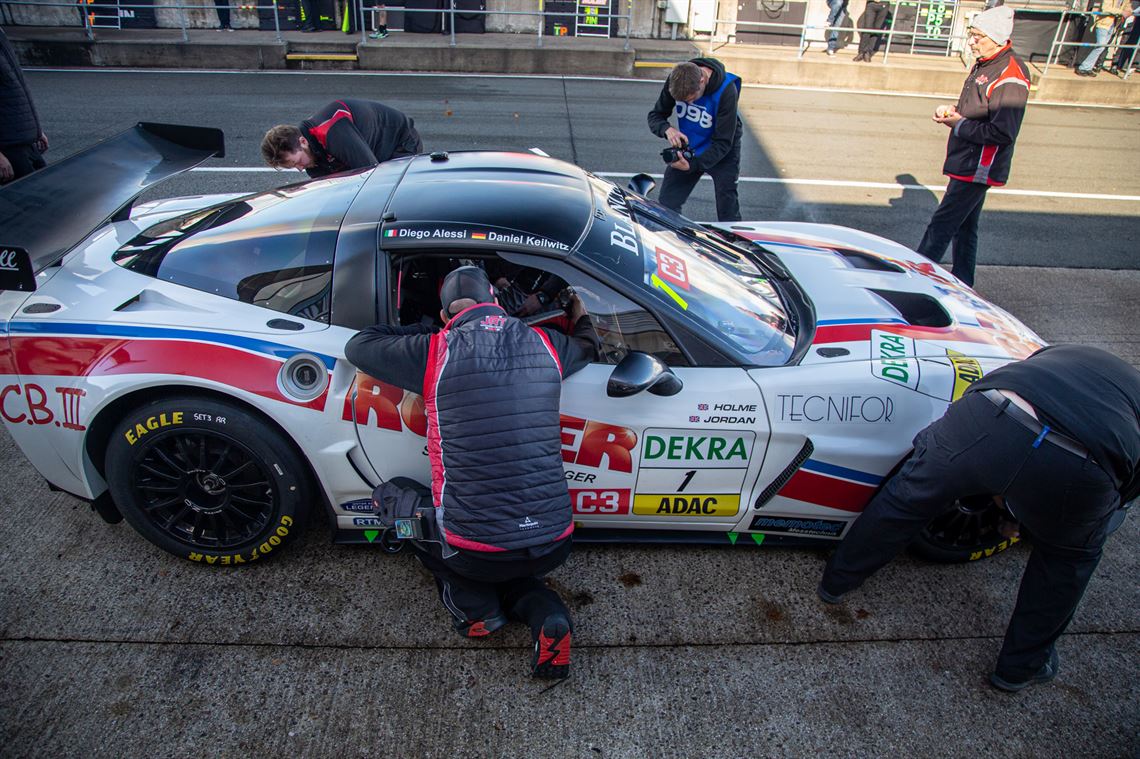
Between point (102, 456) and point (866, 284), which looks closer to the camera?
point (102, 456)

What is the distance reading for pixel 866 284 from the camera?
3730mm

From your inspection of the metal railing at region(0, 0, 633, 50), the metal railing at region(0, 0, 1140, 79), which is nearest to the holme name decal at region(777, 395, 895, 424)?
the metal railing at region(0, 0, 633, 50)

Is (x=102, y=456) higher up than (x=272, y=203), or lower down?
lower down

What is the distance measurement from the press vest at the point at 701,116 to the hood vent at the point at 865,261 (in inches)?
70.0

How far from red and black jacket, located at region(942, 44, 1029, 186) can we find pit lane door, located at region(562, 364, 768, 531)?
128 inches

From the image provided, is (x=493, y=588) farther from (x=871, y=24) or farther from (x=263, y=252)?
(x=871, y=24)

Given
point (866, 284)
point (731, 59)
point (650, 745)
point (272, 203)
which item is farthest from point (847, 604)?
point (731, 59)

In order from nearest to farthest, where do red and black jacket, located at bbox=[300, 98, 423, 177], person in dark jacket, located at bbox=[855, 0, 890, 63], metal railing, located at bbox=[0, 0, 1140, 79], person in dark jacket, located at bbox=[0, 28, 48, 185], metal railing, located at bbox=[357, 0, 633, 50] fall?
red and black jacket, located at bbox=[300, 98, 423, 177] → person in dark jacket, located at bbox=[0, 28, 48, 185] → metal railing, located at bbox=[357, 0, 633, 50] → metal railing, located at bbox=[0, 0, 1140, 79] → person in dark jacket, located at bbox=[855, 0, 890, 63]

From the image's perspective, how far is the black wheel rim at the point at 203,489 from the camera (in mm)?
2961

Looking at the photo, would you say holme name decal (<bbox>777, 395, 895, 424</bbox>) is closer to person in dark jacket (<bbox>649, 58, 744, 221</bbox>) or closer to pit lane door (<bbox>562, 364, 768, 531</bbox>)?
pit lane door (<bbox>562, 364, 768, 531</bbox>)

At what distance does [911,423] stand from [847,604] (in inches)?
30.6

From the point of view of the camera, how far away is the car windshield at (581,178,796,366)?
121 inches

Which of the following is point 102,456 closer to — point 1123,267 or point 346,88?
point 1123,267

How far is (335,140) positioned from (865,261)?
2969 millimetres
